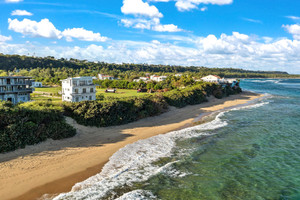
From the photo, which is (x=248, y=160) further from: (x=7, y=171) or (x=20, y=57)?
(x=20, y=57)

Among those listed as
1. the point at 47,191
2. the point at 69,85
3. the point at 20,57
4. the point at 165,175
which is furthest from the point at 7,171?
the point at 20,57

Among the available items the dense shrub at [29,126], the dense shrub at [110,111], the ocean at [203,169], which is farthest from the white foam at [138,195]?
the dense shrub at [110,111]

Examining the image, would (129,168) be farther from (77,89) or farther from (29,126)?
(77,89)

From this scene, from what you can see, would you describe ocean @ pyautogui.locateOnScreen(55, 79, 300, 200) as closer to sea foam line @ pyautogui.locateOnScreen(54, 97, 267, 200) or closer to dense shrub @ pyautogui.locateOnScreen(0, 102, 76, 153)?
sea foam line @ pyautogui.locateOnScreen(54, 97, 267, 200)

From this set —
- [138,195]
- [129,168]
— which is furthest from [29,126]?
[138,195]

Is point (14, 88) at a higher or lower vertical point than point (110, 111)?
higher

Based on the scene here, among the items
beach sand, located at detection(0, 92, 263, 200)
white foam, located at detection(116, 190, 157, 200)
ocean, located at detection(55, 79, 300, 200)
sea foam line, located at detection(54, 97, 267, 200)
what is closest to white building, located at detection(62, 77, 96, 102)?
beach sand, located at detection(0, 92, 263, 200)
